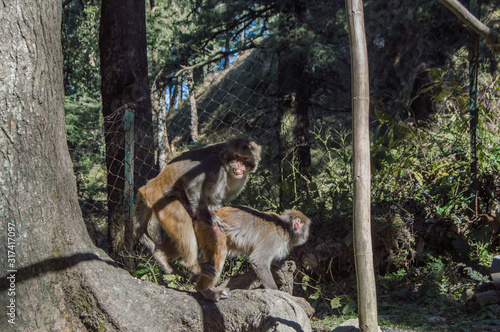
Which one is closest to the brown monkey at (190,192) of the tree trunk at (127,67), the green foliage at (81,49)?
the tree trunk at (127,67)

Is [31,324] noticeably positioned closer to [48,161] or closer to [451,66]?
[48,161]

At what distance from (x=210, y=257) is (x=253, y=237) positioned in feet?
1.72

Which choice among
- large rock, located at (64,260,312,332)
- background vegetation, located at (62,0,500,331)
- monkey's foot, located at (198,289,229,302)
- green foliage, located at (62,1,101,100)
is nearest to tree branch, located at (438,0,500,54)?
background vegetation, located at (62,0,500,331)

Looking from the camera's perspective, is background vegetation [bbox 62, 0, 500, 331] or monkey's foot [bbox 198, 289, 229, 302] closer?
monkey's foot [bbox 198, 289, 229, 302]

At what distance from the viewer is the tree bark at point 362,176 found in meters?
2.63

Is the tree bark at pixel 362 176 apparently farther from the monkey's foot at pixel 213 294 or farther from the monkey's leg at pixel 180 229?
the monkey's leg at pixel 180 229

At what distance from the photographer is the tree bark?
263 centimetres

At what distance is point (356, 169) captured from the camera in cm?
264

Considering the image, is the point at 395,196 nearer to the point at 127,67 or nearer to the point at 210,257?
the point at 210,257

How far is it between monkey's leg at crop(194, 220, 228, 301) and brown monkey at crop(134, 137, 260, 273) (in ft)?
0.29

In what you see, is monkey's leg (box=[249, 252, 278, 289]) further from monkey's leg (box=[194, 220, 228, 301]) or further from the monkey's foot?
the monkey's foot

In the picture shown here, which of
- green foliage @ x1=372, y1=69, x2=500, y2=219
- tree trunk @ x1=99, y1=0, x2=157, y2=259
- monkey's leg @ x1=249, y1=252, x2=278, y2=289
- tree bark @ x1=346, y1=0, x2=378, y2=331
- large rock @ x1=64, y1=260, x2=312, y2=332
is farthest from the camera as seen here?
tree trunk @ x1=99, y1=0, x2=157, y2=259

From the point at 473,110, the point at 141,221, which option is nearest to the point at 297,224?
the point at 141,221

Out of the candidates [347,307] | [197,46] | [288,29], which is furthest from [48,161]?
[197,46]
